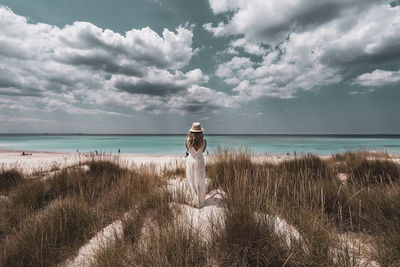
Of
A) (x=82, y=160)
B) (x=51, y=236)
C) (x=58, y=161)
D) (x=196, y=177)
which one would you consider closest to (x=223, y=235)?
(x=196, y=177)

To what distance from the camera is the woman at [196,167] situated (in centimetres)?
278

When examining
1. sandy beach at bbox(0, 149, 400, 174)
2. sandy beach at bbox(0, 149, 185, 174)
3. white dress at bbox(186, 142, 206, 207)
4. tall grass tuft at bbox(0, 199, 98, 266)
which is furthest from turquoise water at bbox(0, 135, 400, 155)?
tall grass tuft at bbox(0, 199, 98, 266)

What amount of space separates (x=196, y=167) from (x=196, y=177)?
0.17 meters

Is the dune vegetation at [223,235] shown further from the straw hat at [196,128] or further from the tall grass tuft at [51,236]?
the straw hat at [196,128]

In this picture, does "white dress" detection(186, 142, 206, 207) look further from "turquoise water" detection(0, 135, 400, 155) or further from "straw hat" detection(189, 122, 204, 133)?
"turquoise water" detection(0, 135, 400, 155)

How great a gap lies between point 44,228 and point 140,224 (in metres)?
1.20

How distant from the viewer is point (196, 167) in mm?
2844

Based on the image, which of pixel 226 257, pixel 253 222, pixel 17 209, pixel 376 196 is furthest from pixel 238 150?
pixel 17 209

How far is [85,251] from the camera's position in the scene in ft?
6.59

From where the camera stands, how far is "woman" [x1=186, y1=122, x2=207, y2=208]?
2.78 m

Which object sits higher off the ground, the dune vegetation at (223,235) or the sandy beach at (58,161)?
the dune vegetation at (223,235)

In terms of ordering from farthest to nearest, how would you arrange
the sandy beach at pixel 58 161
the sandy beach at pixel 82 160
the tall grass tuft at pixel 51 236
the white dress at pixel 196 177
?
the sandy beach at pixel 58 161
the sandy beach at pixel 82 160
the white dress at pixel 196 177
the tall grass tuft at pixel 51 236

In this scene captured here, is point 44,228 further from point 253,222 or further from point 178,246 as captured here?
point 253,222

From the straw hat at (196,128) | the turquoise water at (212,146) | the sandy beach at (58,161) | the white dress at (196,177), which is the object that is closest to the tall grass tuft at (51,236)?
the white dress at (196,177)
